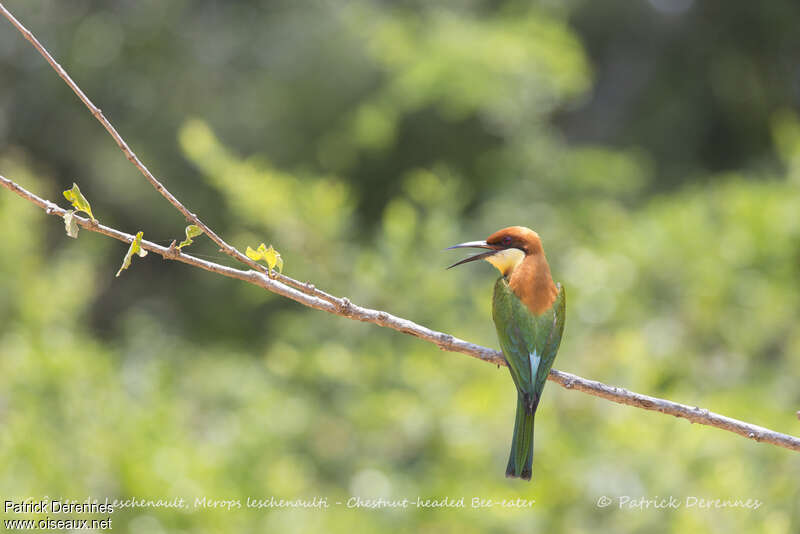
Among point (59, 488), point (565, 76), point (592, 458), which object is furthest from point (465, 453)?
point (565, 76)

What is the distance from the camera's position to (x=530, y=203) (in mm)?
5039

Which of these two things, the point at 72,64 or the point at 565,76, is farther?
the point at 72,64

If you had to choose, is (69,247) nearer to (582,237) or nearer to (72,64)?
(72,64)

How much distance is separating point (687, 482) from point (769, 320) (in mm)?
1314

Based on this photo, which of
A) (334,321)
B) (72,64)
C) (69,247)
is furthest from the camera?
(69,247)

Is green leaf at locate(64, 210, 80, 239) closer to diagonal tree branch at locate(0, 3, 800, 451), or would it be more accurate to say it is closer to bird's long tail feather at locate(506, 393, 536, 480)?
diagonal tree branch at locate(0, 3, 800, 451)

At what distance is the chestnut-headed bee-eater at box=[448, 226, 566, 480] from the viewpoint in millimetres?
1852

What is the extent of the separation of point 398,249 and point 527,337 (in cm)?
207

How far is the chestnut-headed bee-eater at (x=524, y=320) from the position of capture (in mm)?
1852
